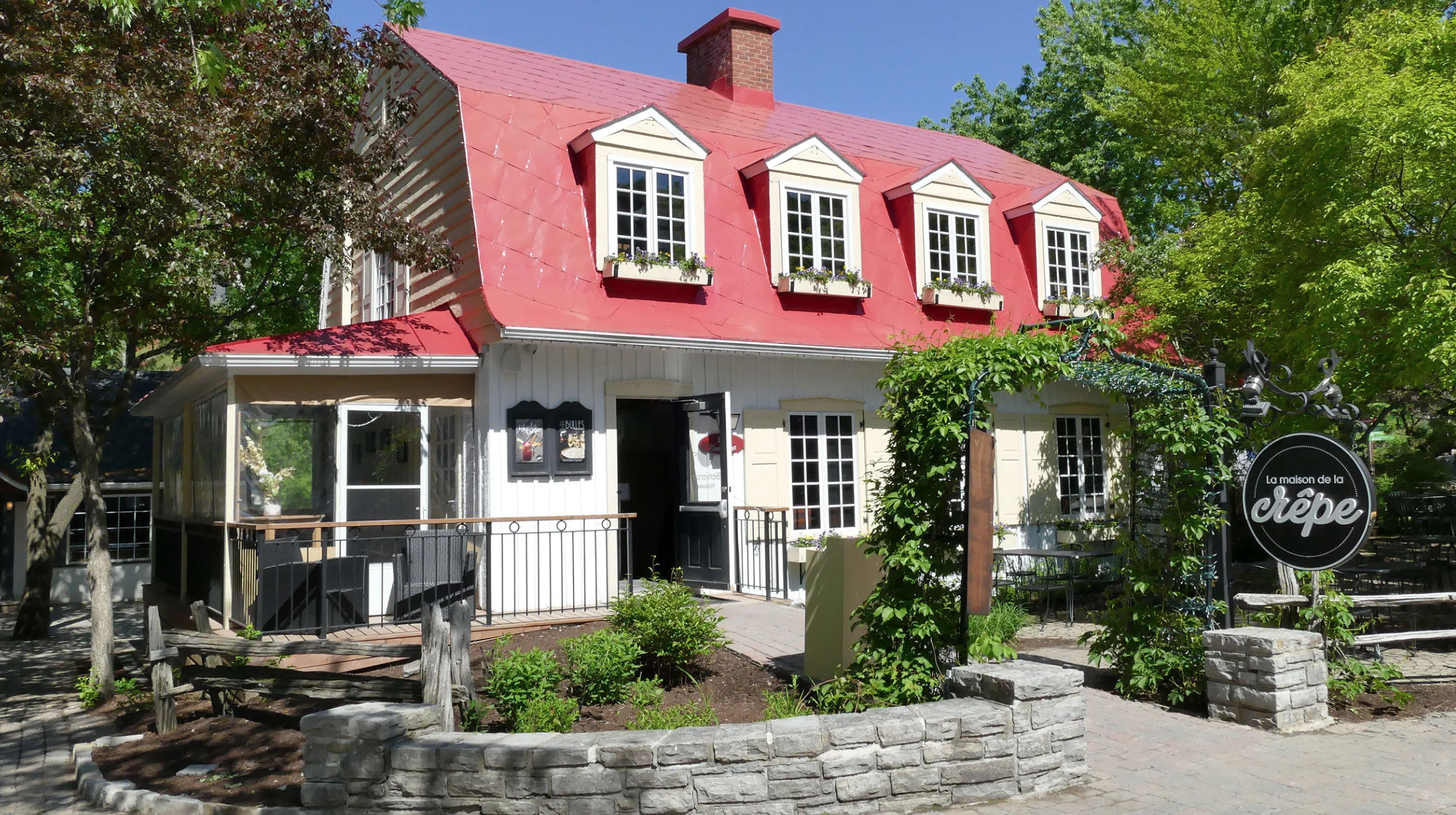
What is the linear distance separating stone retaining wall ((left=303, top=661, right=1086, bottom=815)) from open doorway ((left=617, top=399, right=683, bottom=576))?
30.9 feet

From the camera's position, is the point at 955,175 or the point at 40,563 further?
the point at 955,175

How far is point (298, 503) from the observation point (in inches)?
405

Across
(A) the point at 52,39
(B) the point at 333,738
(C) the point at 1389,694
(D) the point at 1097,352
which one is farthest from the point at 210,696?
(C) the point at 1389,694

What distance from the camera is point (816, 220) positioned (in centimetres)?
1337

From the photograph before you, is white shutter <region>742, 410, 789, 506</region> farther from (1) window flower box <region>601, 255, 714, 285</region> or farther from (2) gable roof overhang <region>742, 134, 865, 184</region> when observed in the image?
(2) gable roof overhang <region>742, 134, 865, 184</region>

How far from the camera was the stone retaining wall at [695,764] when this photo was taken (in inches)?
202

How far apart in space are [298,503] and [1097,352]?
7.88 metres

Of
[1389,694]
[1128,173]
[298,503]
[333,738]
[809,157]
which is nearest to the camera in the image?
[333,738]

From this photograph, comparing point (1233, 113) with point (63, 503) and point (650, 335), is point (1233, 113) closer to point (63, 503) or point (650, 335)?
point (650, 335)

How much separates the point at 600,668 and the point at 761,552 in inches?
213

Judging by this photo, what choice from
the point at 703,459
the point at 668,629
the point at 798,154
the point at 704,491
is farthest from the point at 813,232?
the point at 668,629

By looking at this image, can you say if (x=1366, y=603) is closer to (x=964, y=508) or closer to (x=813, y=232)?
(x=964, y=508)

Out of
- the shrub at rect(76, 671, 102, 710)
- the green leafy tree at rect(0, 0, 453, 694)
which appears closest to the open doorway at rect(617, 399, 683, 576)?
the green leafy tree at rect(0, 0, 453, 694)

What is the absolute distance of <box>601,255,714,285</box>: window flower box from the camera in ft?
38.1
